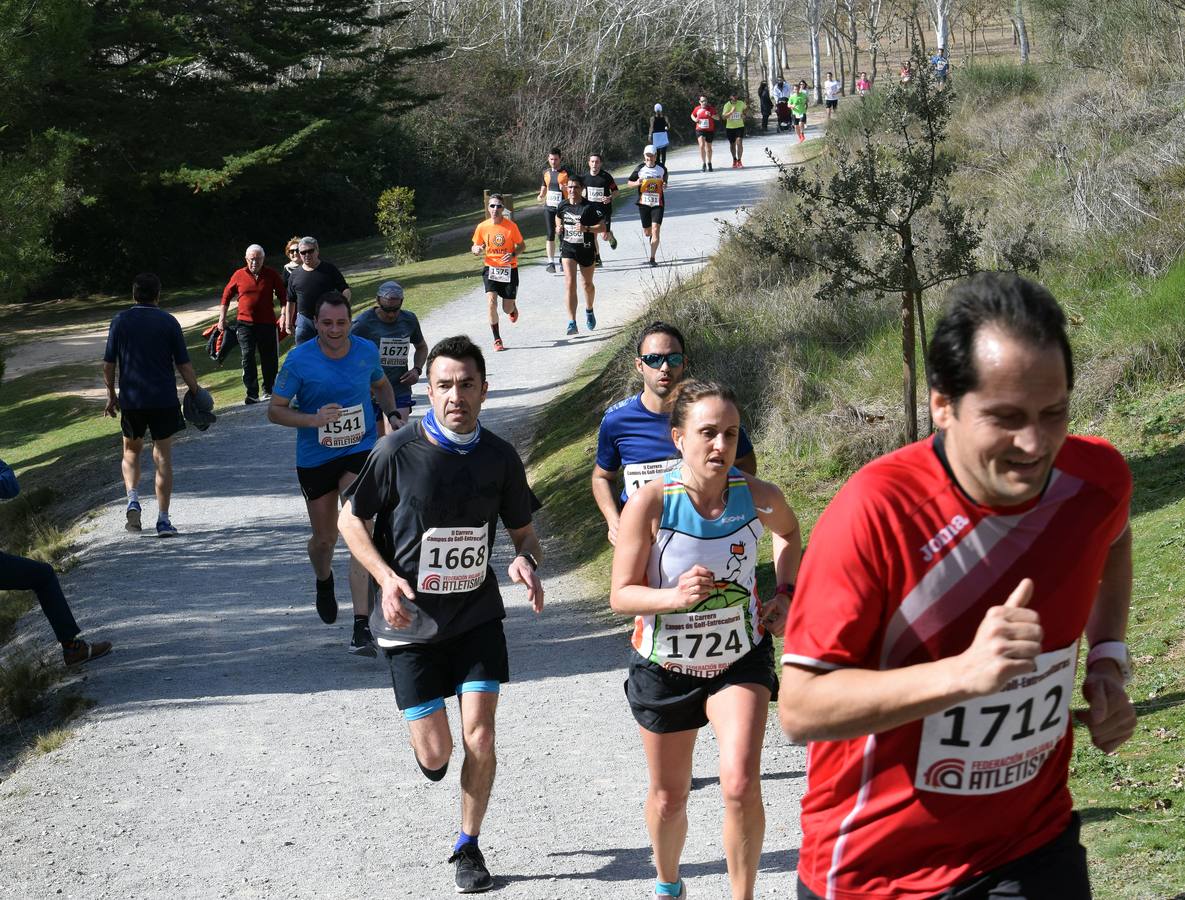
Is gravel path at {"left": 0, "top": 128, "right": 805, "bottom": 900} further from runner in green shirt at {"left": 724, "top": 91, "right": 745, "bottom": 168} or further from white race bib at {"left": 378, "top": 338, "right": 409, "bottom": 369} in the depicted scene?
runner in green shirt at {"left": 724, "top": 91, "right": 745, "bottom": 168}

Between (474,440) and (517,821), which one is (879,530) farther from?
(517,821)

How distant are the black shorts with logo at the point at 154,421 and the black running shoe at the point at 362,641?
3951 mm

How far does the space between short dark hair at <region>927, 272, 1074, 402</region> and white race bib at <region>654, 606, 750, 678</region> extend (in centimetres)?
220

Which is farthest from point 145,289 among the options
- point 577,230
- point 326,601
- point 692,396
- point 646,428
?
point 692,396

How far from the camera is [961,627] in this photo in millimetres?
2523

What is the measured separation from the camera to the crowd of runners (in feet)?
8.10

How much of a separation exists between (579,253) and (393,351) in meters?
7.37

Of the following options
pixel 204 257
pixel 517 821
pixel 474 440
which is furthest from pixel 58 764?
pixel 204 257

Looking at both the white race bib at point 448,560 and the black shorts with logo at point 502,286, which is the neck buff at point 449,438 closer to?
the white race bib at point 448,560

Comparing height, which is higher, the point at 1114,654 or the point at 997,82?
the point at 997,82

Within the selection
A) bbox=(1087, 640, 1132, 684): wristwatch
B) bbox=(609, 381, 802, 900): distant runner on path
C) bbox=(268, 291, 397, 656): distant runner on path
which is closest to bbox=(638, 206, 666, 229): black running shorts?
bbox=(268, 291, 397, 656): distant runner on path

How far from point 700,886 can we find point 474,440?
186cm

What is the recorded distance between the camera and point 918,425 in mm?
10906

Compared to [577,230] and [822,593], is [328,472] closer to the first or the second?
[822,593]
